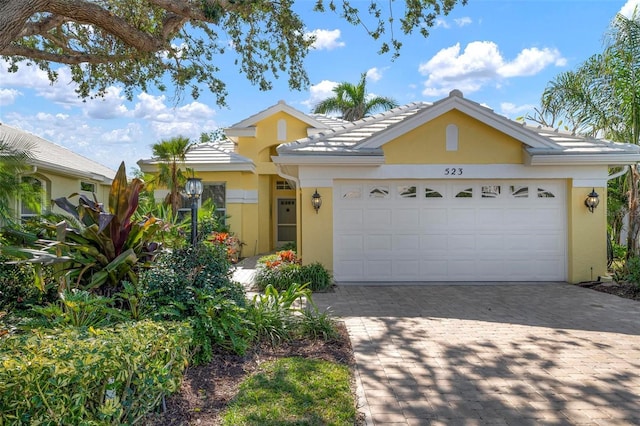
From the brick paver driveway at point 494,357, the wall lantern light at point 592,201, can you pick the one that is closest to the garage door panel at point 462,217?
the brick paver driveway at point 494,357

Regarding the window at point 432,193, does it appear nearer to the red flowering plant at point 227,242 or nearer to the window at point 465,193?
the window at point 465,193

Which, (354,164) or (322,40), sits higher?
(322,40)

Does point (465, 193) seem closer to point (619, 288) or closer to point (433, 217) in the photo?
point (433, 217)

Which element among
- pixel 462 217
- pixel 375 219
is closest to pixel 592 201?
pixel 462 217

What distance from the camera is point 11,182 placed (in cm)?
638

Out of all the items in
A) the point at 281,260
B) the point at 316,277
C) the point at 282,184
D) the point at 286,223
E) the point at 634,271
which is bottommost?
the point at 316,277

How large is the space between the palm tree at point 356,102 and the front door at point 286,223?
10083 mm

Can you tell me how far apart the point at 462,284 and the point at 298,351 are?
642cm

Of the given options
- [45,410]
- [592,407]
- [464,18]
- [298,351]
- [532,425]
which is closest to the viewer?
[45,410]

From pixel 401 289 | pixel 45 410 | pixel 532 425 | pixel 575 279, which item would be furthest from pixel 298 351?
pixel 575 279

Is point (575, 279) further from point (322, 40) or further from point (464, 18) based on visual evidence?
point (322, 40)

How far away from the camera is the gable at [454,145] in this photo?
10.7 m

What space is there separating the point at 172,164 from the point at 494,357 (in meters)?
12.3

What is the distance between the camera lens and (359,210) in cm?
1073
